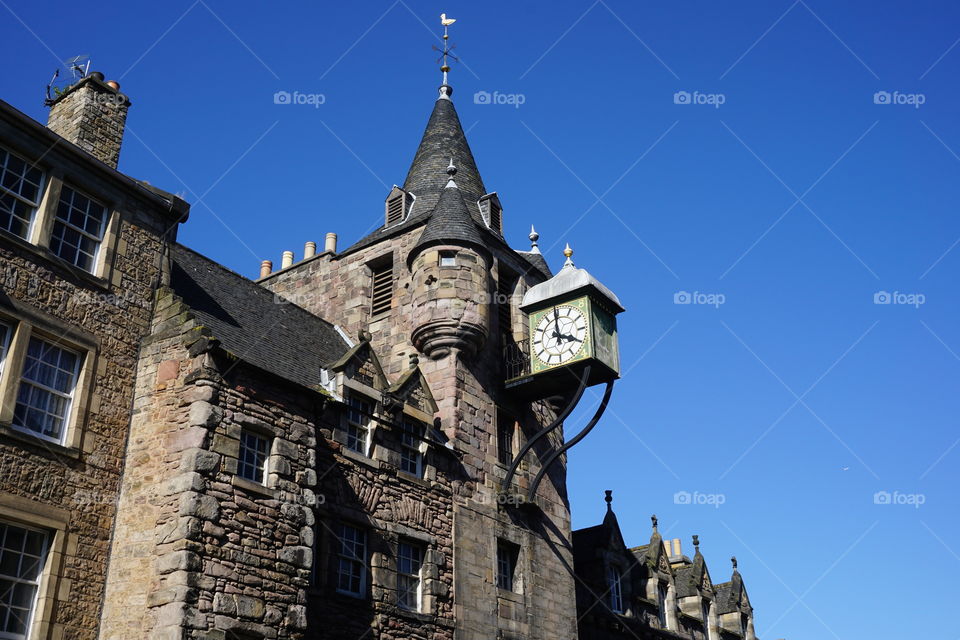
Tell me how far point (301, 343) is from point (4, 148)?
7315mm

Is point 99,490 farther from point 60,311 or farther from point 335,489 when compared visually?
point 335,489

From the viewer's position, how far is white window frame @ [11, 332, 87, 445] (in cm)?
1349

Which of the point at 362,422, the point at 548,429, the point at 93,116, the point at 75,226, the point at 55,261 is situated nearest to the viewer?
the point at 55,261

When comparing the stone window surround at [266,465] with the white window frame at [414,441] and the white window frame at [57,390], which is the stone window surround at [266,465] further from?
the white window frame at [414,441]

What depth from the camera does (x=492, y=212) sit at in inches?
1003

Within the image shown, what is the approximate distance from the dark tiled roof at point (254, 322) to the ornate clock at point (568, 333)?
14.6 ft

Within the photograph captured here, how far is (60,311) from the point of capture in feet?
47.4

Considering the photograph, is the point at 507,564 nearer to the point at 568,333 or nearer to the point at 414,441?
the point at 414,441

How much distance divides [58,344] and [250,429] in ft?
10.2

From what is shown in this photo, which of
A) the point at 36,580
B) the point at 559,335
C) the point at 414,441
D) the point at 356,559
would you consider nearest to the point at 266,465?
the point at 356,559

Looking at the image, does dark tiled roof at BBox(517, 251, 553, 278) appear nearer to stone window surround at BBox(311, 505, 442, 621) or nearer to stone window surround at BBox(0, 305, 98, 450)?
stone window surround at BBox(311, 505, 442, 621)

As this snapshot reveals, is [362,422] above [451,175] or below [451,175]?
below

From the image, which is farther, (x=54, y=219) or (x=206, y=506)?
(x=54, y=219)

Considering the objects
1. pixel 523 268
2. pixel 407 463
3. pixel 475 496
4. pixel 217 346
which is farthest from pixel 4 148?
pixel 523 268
